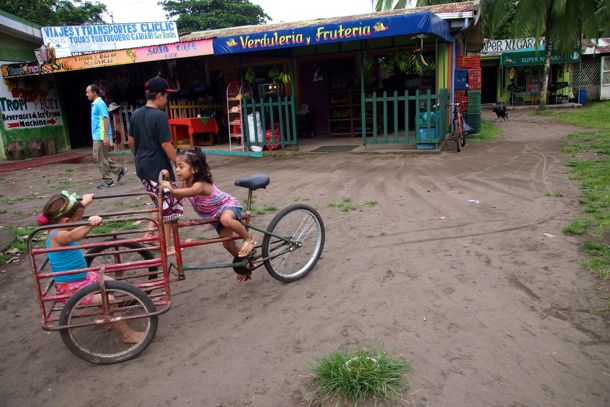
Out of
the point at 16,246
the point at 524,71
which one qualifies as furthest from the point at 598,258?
the point at 524,71

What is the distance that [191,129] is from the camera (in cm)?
1282

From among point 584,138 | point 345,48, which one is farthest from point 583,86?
point 345,48

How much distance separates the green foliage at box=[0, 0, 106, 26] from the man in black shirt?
25341mm

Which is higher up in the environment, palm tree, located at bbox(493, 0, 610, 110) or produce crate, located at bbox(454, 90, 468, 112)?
palm tree, located at bbox(493, 0, 610, 110)

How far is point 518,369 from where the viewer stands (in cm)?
275

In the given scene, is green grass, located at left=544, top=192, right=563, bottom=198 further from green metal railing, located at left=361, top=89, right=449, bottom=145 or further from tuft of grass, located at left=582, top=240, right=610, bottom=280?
green metal railing, located at left=361, top=89, right=449, bottom=145

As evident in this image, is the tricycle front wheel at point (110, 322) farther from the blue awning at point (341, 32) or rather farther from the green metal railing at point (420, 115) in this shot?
the green metal railing at point (420, 115)

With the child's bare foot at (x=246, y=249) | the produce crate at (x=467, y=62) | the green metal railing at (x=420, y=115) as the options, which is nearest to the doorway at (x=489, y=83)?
the produce crate at (x=467, y=62)

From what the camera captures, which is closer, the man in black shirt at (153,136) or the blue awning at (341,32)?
the man in black shirt at (153,136)

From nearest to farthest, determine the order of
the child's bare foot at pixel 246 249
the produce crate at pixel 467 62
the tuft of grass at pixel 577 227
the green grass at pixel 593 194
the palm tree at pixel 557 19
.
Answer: the child's bare foot at pixel 246 249 → the green grass at pixel 593 194 → the tuft of grass at pixel 577 227 → the produce crate at pixel 467 62 → the palm tree at pixel 557 19

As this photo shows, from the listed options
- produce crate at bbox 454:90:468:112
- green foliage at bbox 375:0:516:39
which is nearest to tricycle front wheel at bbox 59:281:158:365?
produce crate at bbox 454:90:468:112

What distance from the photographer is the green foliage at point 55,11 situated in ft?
83.7

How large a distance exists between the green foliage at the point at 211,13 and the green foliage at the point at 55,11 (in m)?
8.15

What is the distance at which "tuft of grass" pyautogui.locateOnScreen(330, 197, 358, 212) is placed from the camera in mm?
6340
